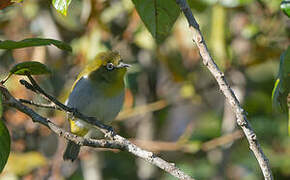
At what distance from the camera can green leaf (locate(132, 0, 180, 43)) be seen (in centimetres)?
161

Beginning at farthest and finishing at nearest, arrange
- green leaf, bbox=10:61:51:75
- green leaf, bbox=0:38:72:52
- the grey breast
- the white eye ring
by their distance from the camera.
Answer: the white eye ring
the grey breast
green leaf, bbox=10:61:51:75
green leaf, bbox=0:38:72:52

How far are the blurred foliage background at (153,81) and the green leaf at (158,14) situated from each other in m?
1.14

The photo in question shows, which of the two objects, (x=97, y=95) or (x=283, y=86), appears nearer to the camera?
(x=283, y=86)

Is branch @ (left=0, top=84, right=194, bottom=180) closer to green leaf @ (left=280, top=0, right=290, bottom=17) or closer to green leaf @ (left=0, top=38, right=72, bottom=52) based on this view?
green leaf @ (left=0, top=38, right=72, bottom=52)

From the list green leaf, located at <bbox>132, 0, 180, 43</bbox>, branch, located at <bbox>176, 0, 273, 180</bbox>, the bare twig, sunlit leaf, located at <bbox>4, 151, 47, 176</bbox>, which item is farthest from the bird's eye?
branch, located at <bbox>176, 0, 273, 180</bbox>

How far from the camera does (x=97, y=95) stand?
283cm

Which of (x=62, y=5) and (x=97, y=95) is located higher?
(x=97, y=95)

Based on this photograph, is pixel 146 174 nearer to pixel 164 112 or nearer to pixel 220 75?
pixel 164 112

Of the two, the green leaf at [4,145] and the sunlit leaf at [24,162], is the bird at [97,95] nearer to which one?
the sunlit leaf at [24,162]

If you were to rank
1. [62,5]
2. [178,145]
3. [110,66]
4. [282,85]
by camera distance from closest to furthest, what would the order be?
[62,5], [282,85], [110,66], [178,145]

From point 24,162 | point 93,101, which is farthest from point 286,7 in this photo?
point 24,162

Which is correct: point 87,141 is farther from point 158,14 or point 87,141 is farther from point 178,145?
point 178,145

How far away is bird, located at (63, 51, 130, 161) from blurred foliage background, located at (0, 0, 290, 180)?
0.21 meters

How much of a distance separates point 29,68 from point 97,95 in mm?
1275
